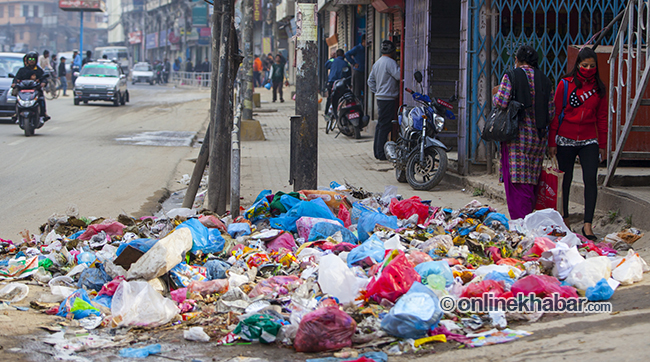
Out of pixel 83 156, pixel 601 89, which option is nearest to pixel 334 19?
pixel 83 156

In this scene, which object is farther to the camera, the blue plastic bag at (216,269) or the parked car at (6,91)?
the parked car at (6,91)

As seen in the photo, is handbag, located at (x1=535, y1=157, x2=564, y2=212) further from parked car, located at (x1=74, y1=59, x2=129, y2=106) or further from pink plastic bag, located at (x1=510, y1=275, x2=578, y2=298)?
parked car, located at (x1=74, y1=59, x2=129, y2=106)

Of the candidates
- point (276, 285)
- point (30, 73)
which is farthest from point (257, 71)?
point (276, 285)

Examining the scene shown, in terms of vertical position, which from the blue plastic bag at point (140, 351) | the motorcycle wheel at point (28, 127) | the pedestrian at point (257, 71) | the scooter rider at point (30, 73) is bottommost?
the blue plastic bag at point (140, 351)

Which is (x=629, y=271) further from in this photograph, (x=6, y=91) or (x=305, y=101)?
(x=6, y=91)

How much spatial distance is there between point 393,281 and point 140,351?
61.0 inches

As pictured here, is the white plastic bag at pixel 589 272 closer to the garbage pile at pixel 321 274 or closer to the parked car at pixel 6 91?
the garbage pile at pixel 321 274

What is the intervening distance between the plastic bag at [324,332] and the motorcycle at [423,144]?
4982 mm

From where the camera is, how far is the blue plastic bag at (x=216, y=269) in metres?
4.69

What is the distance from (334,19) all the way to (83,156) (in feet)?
43.0

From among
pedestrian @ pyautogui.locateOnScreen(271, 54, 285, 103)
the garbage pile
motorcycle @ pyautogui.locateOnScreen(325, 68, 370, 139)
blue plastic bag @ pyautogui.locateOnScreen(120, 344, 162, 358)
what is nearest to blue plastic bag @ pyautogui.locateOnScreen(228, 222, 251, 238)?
the garbage pile

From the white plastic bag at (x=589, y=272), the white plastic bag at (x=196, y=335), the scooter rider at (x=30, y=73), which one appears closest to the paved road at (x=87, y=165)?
the scooter rider at (x=30, y=73)

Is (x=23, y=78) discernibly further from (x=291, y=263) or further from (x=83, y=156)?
(x=291, y=263)

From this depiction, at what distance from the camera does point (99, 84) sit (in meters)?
23.9
